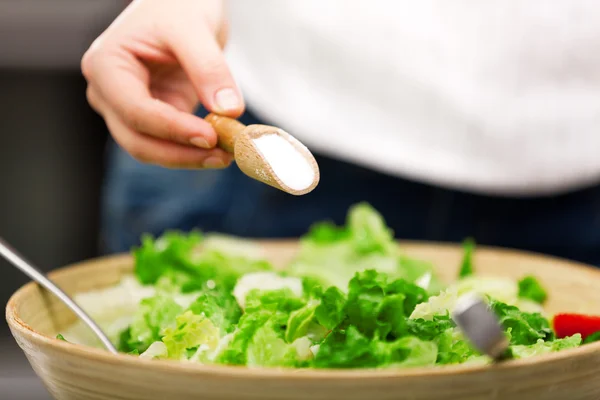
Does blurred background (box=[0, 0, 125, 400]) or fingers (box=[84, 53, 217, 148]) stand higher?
fingers (box=[84, 53, 217, 148])

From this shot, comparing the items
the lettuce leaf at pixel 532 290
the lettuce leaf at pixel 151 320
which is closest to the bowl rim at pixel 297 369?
the lettuce leaf at pixel 151 320

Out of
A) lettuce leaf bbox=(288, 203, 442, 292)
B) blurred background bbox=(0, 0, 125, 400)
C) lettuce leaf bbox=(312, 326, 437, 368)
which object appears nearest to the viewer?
lettuce leaf bbox=(312, 326, 437, 368)

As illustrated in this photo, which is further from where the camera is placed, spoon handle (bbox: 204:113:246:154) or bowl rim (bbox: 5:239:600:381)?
spoon handle (bbox: 204:113:246:154)

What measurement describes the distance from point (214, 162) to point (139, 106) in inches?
4.6

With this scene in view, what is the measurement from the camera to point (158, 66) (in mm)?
1032

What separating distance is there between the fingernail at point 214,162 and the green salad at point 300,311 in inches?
5.9

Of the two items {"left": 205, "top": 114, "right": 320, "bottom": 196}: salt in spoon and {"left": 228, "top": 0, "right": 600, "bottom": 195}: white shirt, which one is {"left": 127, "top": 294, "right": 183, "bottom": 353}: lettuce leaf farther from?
{"left": 228, "top": 0, "right": 600, "bottom": 195}: white shirt

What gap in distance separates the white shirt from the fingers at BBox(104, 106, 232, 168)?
411 millimetres

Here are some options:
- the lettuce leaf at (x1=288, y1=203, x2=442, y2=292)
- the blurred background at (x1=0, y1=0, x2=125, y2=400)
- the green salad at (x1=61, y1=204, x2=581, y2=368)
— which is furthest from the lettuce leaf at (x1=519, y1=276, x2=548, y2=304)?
the blurred background at (x1=0, y1=0, x2=125, y2=400)

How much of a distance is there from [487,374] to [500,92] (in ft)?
2.60

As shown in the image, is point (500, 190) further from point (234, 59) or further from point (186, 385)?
point (186, 385)

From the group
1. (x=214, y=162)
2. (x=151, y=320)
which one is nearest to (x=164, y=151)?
(x=214, y=162)

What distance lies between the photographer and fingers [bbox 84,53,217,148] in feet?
2.93

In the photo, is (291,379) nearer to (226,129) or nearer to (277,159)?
(277,159)
